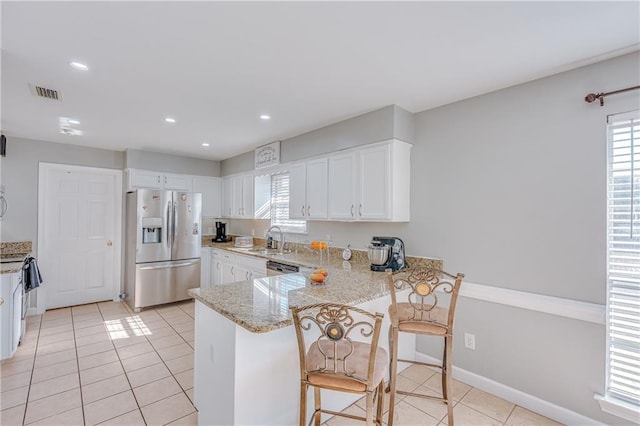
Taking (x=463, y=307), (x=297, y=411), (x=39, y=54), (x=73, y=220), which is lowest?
(x=297, y=411)

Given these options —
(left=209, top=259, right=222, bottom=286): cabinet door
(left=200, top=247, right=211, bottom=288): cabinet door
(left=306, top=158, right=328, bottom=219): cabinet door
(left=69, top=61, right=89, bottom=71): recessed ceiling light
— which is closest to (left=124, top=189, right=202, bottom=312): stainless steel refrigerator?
(left=200, top=247, right=211, bottom=288): cabinet door

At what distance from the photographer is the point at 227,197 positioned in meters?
5.63

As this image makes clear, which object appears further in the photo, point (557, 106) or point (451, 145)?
point (451, 145)

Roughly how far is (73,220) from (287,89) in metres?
4.28

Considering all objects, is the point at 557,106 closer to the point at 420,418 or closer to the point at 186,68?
the point at 420,418

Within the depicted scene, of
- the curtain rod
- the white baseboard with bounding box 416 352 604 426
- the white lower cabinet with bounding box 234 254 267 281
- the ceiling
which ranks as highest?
the ceiling

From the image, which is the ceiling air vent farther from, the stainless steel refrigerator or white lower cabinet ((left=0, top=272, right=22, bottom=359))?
the stainless steel refrigerator

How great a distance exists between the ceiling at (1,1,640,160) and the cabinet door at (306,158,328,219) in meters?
0.67

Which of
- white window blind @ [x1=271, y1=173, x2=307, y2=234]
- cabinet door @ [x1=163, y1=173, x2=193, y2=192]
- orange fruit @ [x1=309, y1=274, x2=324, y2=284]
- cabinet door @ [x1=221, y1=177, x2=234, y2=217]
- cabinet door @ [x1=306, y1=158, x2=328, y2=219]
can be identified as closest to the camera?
orange fruit @ [x1=309, y1=274, x2=324, y2=284]

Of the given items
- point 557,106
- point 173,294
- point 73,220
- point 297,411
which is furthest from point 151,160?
point 557,106

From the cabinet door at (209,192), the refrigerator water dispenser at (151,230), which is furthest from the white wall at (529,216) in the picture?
the cabinet door at (209,192)

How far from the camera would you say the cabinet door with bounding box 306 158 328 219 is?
3527 millimetres

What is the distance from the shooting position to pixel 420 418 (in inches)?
82.8

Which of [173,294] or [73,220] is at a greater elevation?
[73,220]
